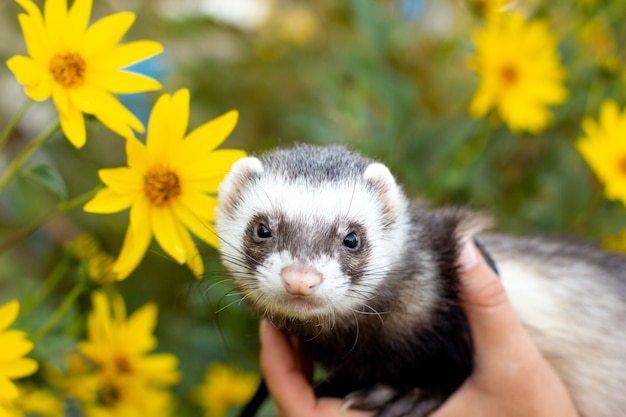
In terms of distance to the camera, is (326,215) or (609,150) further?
(609,150)

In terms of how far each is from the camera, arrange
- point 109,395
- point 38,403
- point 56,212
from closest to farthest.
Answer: point 56,212 → point 38,403 → point 109,395

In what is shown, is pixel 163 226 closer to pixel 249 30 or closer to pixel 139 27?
pixel 139 27

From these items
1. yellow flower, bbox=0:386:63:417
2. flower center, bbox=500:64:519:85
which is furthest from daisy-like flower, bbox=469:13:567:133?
yellow flower, bbox=0:386:63:417

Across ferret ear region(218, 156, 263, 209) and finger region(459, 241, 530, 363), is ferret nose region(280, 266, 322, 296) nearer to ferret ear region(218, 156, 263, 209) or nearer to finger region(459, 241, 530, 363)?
ferret ear region(218, 156, 263, 209)

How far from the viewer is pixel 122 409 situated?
1.24 m

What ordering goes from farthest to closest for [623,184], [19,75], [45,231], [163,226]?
[45,231] → [623,184] → [163,226] → [19,75]

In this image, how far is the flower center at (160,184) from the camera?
102 centimetres

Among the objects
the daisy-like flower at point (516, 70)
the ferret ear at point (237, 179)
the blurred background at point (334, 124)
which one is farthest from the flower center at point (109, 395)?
the daisy-like flower at point (516, 70)

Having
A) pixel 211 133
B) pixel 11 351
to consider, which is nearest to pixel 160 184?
pixel 211 133

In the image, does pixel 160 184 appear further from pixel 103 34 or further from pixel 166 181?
pixel 103 34

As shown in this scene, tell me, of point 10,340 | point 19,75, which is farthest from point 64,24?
point 10,340

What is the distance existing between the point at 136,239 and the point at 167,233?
5 cm

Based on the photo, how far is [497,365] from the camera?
1238mm

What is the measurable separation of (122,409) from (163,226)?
419 mm
